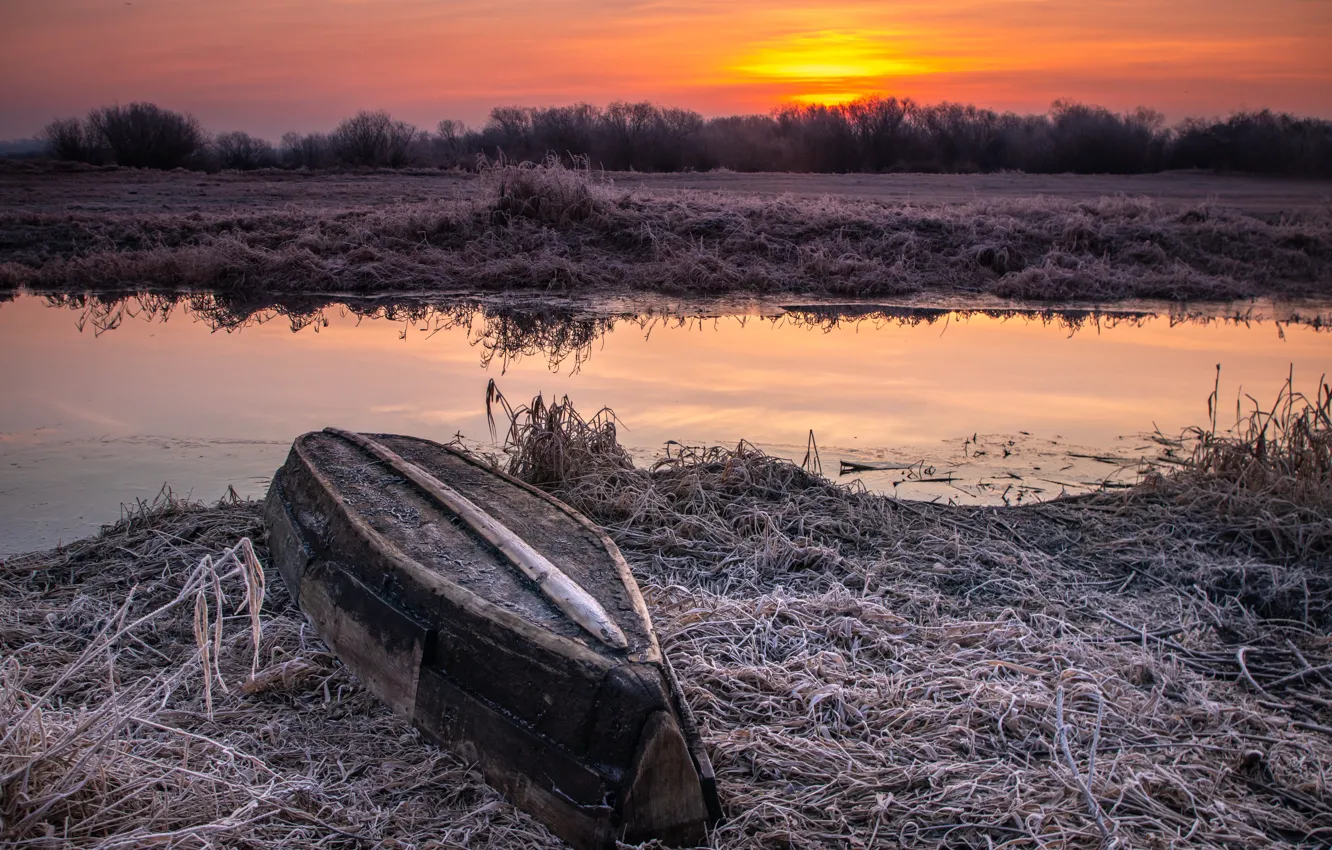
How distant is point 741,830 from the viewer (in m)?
3.05

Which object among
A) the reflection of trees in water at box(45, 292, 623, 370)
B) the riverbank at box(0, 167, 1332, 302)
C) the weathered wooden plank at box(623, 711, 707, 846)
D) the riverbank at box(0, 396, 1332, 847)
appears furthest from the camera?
the riverbank at box(0, 167, 1332, 302)

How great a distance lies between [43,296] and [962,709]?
14257 millimetres

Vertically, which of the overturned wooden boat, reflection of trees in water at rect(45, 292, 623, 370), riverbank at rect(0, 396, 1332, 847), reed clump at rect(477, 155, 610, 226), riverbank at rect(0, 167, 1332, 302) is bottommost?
riverbank at rect(0, 396, 1332, 847)

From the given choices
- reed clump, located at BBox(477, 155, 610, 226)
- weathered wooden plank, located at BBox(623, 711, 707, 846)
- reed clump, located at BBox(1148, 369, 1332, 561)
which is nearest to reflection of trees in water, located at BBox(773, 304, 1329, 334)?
reed clump, located at BBox(477, 155, 610, 226)

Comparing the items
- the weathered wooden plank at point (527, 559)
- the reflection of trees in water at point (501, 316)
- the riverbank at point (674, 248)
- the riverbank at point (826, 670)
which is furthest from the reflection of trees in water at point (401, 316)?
the weathered wooden plank at point (527, 559)

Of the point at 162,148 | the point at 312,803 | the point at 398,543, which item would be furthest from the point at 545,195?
the point at 162,148

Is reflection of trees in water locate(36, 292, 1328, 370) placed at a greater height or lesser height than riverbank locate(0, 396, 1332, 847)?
greater

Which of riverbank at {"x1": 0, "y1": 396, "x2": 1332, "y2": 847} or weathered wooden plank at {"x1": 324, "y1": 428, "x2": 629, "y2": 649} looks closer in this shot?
riverbank at {"x1": 0, "y1": 396, "x2": 1332, "y2": 847}

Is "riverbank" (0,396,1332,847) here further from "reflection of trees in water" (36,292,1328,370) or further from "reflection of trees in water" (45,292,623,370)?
"reflection of trees in water" (36,292,1328,370)

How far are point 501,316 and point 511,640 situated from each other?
9540 millimetres

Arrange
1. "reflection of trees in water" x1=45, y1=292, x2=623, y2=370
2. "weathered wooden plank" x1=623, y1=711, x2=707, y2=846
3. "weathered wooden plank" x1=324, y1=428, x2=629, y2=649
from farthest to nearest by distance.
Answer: "reflection of trees in water" x1=45, y1=292, x2=623, y2=370 → "weathered wooden plank" x1=324, y1=428, x2=629, y2=649 → "weathered wooden plank" x1=623, y1=711, x2=707, y2=846

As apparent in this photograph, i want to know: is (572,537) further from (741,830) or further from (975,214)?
(975,214)

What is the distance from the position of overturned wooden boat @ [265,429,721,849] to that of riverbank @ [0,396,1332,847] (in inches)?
5.9

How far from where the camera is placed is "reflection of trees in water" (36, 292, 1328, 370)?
11.8 meters
